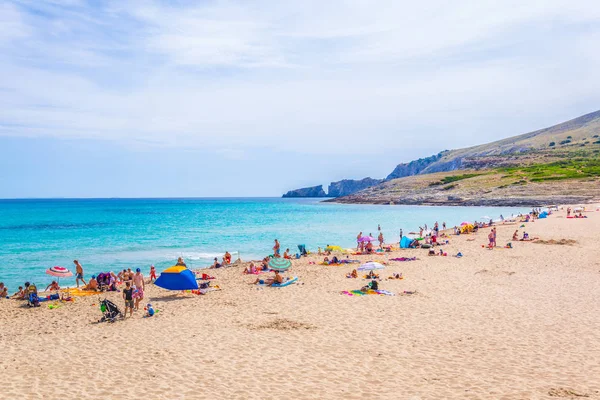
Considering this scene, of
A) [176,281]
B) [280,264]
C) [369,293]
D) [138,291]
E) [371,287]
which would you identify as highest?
[176,281]

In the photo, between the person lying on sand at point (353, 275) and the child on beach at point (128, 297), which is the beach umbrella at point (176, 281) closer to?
the child on beach at point (128, 297)

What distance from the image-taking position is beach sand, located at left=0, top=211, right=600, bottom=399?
8867 millimetres

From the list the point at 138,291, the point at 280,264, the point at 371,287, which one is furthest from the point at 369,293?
the point at 138,291

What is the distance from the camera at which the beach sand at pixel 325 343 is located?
887 cm

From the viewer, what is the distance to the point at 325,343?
11.7 m

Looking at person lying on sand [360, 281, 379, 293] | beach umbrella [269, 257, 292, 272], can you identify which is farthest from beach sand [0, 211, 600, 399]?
beach umbrella [269, 257, 292, 272]

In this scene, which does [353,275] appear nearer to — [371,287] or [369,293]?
[371,287]

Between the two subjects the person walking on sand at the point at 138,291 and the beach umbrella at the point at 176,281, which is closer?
the person walking on sand at the point at 138,291

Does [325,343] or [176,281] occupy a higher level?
[176,281]

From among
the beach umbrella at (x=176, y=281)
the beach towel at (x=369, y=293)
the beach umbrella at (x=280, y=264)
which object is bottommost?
the beach towel at (x=369, y=293)

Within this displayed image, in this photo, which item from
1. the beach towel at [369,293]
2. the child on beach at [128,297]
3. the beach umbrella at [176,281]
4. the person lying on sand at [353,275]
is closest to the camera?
the child on beach at [128,297]

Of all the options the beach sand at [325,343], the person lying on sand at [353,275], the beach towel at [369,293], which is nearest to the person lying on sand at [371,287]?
the beach towel at [369,293]

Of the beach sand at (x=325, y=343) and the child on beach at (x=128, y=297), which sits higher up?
the child on beach at (x=128, y=297)

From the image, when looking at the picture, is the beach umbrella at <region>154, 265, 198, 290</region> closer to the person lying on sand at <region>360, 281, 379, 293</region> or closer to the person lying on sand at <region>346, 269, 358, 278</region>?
the person lying on sand at <region>360, 281, 379, 293</region>
